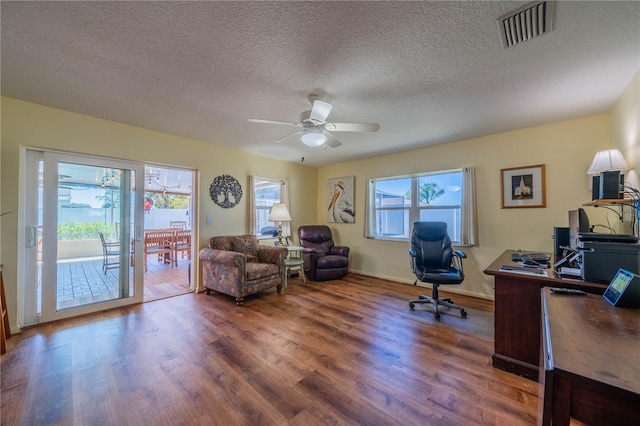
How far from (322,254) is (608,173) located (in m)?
3.87

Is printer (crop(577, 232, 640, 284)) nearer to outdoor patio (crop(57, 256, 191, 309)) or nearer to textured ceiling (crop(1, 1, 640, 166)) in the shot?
textured ceiling (crop(1, 1, 640, 166))

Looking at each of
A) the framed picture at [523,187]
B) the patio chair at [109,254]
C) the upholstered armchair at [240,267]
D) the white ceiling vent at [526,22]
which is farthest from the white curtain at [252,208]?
the framed picture at [523,187]

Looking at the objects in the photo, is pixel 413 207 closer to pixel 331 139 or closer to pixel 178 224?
pixel 331 139

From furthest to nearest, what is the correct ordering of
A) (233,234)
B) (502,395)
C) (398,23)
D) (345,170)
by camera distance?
(345,170) < (233,234) < (502,395) < (398,23)

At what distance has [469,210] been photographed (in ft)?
12.2

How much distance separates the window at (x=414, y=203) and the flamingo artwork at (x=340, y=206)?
0.49 meters

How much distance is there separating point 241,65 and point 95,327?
3133mm

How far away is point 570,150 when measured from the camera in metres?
3.00

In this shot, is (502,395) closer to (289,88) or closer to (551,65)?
(551,65)

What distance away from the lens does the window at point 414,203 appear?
3.99 m

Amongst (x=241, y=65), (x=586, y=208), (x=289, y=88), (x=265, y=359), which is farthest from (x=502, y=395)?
(x=241, y=65)

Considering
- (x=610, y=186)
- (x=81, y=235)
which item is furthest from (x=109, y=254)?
(x=610, y=186)

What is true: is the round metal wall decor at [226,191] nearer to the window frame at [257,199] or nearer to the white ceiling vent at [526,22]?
the window frame at [257,199]

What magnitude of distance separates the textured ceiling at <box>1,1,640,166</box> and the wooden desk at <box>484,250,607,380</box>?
1.68 m
